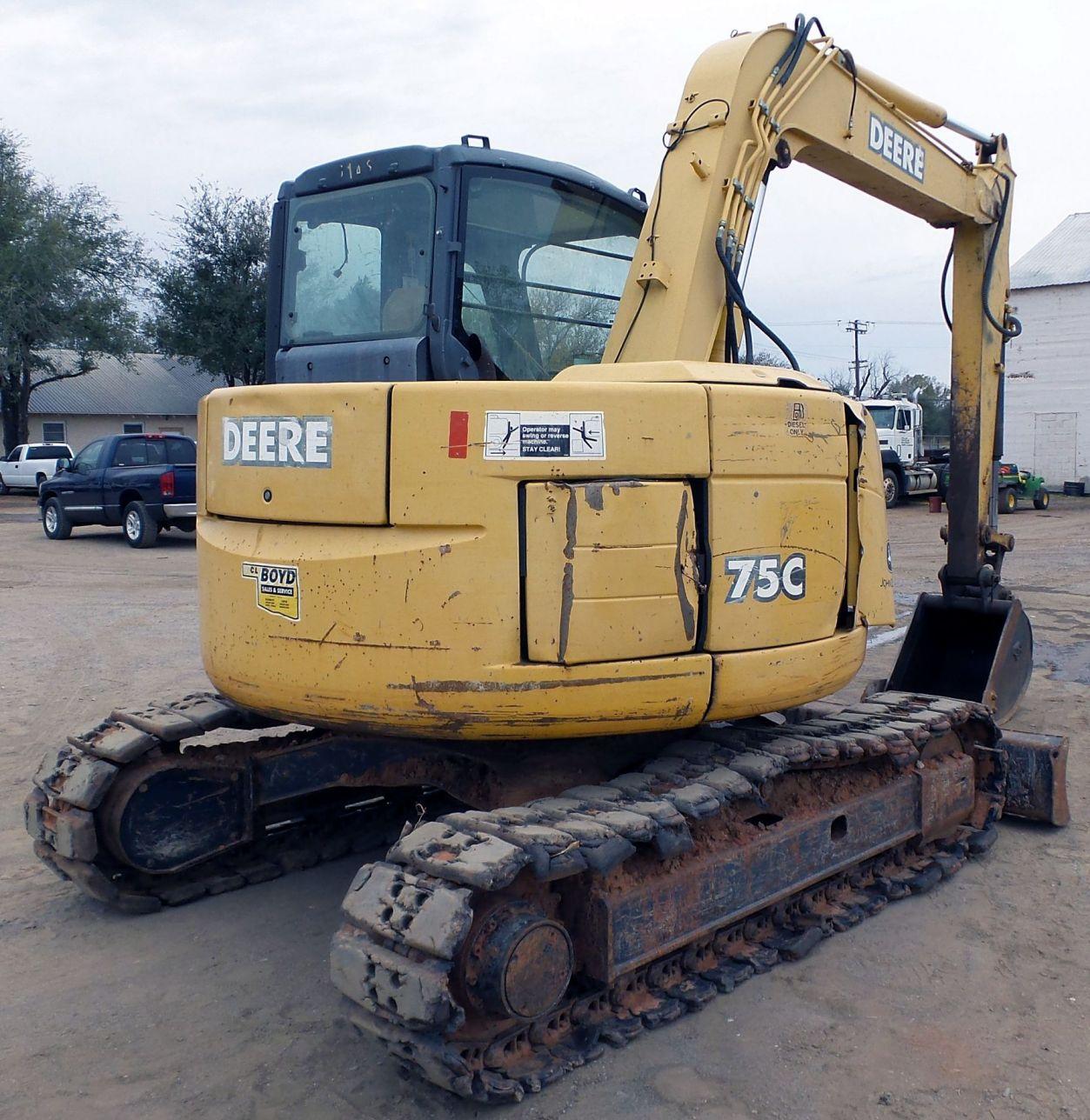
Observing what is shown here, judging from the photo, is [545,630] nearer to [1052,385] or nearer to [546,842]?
[546,842]

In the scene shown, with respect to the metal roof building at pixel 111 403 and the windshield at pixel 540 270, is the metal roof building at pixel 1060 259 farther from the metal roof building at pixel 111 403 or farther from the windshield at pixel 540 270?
the windshield at pixel 540 270

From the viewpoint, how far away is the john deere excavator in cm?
358

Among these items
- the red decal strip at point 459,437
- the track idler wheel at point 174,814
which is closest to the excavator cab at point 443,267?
the red decal strip at point 459,437

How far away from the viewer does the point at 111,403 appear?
47.9 m

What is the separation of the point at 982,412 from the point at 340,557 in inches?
179

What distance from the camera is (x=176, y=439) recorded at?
19141 millimetres

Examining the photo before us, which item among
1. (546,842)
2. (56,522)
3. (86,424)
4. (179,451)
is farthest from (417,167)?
(86,424)

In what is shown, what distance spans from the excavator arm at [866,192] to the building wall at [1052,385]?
1046 inches

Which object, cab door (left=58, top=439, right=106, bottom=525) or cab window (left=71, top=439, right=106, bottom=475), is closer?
cab door (left=58, top=439, right=106, bottom=525)

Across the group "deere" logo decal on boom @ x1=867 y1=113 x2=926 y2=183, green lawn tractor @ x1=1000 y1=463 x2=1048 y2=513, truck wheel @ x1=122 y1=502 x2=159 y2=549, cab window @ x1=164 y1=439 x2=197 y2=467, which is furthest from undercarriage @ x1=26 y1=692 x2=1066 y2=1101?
green lawn tractor @ x1=1000 y1=463 x2=1048 y2=513

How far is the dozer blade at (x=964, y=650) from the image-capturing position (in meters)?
6.79

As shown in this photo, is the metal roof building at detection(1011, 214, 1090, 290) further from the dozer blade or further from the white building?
the dozer blade

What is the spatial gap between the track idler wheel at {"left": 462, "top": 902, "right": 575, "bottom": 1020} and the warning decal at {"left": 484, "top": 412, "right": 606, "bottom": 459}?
4.52 ft

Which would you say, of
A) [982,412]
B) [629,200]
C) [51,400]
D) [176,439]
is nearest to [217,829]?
[629,200]
